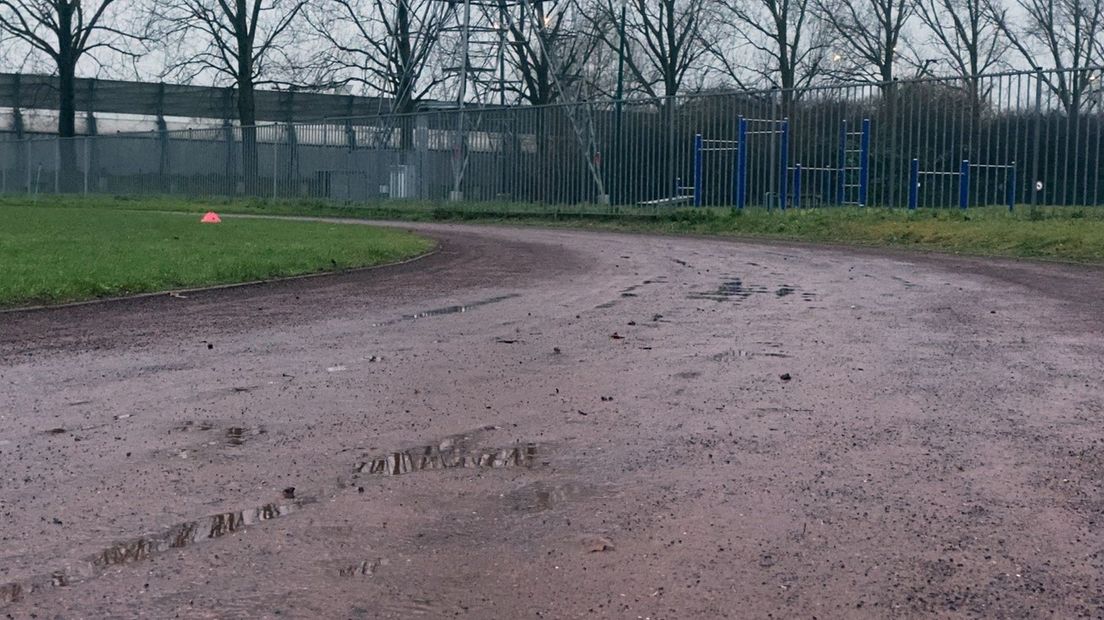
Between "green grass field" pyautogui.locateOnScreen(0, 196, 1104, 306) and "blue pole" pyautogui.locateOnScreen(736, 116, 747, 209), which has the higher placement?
"blue pole" pyautogui.locateOnScreen(736, 116, 747, 209)

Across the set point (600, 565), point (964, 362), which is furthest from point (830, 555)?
point (964, 362)

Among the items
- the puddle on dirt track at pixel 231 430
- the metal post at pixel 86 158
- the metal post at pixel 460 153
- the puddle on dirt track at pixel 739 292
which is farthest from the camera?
the metal post at pixel 86 158

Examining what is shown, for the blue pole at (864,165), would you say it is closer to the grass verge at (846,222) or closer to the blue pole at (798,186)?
the grass verge at (846,222)

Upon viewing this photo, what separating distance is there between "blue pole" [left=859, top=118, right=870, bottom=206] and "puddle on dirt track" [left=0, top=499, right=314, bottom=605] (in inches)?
949

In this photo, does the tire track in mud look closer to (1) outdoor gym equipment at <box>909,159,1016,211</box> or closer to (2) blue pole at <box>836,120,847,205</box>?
(1) outdoor gym equipment at <box>909,159,1016,211</box>

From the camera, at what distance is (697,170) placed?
31359 millimetres

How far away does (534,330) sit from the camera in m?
10.3

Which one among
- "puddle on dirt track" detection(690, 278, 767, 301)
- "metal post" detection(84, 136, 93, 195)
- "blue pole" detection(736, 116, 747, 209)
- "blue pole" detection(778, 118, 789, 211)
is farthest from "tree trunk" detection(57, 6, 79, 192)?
"puddle on dirt track" detection(690, 278, 767, 301)

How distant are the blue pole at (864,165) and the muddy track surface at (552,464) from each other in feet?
55.5

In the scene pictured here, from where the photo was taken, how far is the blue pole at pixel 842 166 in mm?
28297

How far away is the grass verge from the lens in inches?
822

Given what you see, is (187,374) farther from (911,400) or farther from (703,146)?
(703,146)

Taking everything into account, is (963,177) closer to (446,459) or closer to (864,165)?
(864,165)

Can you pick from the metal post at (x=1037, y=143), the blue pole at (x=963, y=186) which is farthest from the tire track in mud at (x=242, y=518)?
the blue pole at (x=963, y=186)
